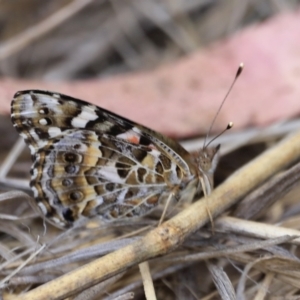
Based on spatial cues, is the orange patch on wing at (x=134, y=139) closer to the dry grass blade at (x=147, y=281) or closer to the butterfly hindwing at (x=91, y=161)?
the butterfly hindwing at (x=91, y=161)

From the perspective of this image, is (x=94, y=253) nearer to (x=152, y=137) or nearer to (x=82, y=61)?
(x=152, y=137)

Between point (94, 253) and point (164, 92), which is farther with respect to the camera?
point (164, 92)

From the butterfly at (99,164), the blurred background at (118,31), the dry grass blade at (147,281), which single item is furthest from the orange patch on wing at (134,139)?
the blurred background at (118,31)

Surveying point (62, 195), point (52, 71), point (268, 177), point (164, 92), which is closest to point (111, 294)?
point (62, 195)

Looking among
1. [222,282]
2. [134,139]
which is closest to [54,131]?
[134,139]

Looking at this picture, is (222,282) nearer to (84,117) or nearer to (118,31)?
(84,117)

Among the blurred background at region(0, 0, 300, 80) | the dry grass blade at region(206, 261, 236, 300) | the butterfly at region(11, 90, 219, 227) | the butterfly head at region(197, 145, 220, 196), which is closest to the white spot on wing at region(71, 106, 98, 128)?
the butterfly at region(11, 90, 219, 227)

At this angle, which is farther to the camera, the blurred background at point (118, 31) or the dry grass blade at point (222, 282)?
the blurred background at point (118, 31)

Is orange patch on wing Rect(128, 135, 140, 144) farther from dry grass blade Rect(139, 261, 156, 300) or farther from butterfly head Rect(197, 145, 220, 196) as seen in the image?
dry grass blade Rect(139, 261, 156, 300)
